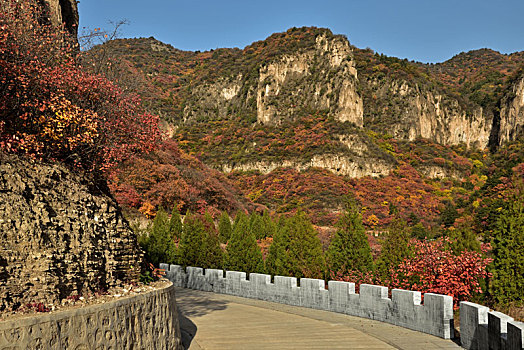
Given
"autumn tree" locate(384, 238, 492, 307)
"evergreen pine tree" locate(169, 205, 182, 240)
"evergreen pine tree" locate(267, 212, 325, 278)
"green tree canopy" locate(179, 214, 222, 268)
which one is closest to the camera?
"autumn tree" locate(384, 238, 492, 307)

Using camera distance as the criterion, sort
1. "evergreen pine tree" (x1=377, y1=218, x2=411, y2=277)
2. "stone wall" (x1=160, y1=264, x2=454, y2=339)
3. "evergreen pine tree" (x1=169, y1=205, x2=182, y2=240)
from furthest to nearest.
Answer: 1. "evergreen pine tree" (x1=169, y1=205, x2=182, y2=240)
2. "evergreen pine tree" (x1=377, y1=218, x2=411, y2=277)
3. "stone wall" (x1=160, y1=264, x2=454, y2=339)

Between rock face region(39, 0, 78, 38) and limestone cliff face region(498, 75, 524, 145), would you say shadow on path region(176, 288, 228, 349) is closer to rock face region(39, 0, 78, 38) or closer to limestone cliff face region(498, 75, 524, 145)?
rock face region(39, 0, 78, 38)

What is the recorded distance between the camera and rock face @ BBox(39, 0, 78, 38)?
46.6 ft

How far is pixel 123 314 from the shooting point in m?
6.75

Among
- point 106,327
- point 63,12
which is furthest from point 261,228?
point 106,327

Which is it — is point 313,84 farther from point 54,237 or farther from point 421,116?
point 54,237

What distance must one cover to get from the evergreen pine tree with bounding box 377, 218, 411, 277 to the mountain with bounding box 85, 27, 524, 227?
42.0m

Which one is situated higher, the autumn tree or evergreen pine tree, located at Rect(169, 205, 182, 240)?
evergreen pine tree, located at Rect(169, 205, 182, 240)

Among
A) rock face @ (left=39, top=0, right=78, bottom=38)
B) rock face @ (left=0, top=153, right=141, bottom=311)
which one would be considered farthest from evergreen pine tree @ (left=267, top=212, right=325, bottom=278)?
rock face @ (left=39, top=0, right=78, bottom=38)

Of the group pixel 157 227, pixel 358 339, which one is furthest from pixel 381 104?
pixel 358 339

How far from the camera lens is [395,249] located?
14.6m

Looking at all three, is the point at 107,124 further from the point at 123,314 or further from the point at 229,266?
the point at 229,266

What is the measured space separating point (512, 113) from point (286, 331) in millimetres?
110421

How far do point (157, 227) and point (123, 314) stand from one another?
19.7 meters
